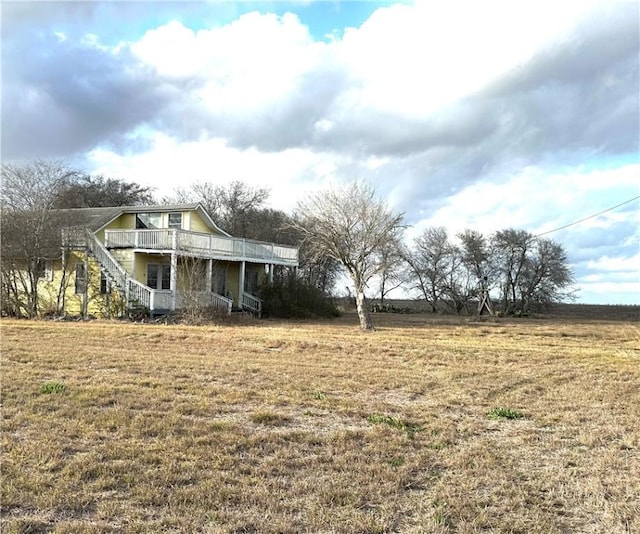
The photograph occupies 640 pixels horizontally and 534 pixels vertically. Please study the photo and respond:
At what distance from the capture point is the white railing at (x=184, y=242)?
24.6 metres

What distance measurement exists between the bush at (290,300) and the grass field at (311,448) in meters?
17.8

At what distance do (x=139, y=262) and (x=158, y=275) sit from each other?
4.02 ft

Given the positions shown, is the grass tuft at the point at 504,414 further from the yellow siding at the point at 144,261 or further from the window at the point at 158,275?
the window at the point at 158,275

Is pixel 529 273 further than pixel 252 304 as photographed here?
Yes

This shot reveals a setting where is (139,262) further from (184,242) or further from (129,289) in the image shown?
(184,242)

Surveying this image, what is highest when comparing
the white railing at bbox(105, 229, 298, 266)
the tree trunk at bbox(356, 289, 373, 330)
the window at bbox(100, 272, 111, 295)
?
the white railing at bbox(105, 229, 298, 266)

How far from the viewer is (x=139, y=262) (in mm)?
26594

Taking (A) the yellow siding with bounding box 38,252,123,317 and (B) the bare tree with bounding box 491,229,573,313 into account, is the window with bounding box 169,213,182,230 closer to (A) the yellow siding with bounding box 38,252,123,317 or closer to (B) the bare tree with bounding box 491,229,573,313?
(A) the yellow siding with bounding box 38,252,123,317

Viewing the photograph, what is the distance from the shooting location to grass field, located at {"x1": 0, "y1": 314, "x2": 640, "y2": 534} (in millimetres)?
3875

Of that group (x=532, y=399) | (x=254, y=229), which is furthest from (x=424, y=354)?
(x=254, y=229)

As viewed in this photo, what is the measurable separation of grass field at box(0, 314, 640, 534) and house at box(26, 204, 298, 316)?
12650 mm

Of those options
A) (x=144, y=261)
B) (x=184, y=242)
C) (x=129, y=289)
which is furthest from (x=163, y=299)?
(x=144, y=261)

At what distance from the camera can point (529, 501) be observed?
4.21 metres

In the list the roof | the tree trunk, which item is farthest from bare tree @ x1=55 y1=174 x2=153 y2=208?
the tree trunk
